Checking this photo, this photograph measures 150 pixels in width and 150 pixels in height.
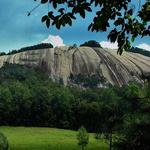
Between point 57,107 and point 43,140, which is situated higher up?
point 57,107

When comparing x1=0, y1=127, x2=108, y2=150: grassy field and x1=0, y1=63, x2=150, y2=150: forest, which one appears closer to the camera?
x1=0, y1=127, x2=108, y2=150: grassy field

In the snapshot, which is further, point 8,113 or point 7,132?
point 8,113

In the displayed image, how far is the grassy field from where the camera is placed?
116 metres

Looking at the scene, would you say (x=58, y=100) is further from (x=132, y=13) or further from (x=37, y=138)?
(x=132, y=13)

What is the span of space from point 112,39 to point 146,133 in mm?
42363

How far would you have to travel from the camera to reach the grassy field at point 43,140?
116 metres

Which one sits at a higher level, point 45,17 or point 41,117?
point 45,17

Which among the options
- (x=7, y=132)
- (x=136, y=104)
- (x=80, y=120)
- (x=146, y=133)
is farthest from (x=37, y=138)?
(x=146, y=133)

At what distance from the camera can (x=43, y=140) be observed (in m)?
127

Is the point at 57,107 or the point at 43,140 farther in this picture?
the point at 57,107

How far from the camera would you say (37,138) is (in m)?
130

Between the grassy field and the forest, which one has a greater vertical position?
the forest

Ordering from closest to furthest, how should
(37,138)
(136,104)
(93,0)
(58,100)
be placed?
(93,0) → (136,104) → (37,138) → (58,100)

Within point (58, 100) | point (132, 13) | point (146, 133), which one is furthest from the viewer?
point (58, 100)
